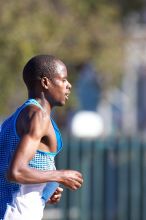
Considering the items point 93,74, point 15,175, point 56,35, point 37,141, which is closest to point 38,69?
point 37,141

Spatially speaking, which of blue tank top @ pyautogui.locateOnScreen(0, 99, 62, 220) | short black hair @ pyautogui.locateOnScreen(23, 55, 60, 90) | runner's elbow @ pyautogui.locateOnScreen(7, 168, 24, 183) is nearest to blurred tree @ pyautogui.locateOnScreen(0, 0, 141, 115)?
short black hair @ pyautogui.locateOnScreen(23, 55, 60, 90)

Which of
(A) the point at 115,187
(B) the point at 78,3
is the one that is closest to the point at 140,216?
(A) the point at 115,187

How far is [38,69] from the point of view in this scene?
20.3ft

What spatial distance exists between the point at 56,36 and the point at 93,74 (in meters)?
8.95

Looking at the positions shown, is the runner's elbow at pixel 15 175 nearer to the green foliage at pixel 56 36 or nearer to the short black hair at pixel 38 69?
the short black hair at pixel 38 69

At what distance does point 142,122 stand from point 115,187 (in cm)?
2312

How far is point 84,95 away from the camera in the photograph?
3425cm

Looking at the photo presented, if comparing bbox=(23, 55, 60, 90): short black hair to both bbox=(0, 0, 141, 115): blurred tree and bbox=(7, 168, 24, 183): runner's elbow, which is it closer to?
bbox=(7, 168, 24, 183): runner's elbow

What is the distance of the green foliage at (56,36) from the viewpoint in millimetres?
15273

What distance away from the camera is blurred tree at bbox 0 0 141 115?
15.3m

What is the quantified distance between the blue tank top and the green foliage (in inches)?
344

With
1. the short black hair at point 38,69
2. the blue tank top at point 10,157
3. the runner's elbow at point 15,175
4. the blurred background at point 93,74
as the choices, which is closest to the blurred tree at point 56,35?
the blurred background at point 93,74

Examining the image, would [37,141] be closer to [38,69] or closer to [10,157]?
[10,157]

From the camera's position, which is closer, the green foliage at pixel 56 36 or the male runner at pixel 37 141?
the male runner at pixel 37 141
